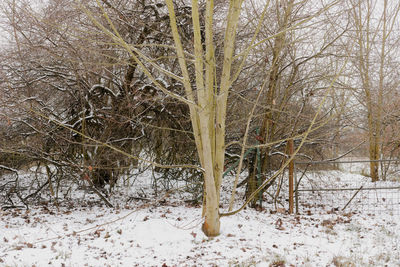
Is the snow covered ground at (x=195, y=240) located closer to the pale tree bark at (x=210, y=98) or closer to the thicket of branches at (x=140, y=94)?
the pale tree bark at (x=210, y=98)

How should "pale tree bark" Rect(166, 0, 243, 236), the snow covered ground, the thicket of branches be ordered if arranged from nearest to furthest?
1. the snow covered ground
2. "pale tree bark" Rect(166, 0, 243, 236)
3. the thicket of branches

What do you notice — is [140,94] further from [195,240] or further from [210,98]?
[195,240]

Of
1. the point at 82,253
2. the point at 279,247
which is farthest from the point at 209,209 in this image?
the point at 82,253

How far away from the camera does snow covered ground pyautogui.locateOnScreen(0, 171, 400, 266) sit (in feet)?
12.2

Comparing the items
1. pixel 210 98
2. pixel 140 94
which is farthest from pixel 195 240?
pixel 140 94

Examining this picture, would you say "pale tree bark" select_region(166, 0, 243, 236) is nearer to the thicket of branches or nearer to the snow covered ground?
the snow covered ground

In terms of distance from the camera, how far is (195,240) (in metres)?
4.32

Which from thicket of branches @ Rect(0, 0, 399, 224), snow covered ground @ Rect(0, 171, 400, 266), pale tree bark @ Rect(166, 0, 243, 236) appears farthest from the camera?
thicket of branches @ Rect(0, 0, 399, 224)

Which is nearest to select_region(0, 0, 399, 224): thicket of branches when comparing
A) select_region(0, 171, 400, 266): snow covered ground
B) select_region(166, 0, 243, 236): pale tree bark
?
select_region(0, 171, 400, 266): snow covered ground

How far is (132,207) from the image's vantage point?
6.53 m

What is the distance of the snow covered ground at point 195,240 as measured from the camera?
3717 mm

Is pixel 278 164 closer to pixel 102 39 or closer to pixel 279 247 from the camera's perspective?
pixel 279 247

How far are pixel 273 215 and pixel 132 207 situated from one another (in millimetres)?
2878

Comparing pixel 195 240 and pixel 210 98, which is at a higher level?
pixel 210 98
